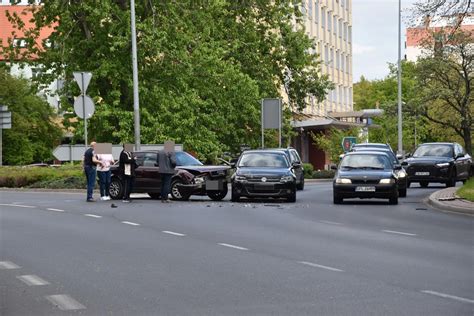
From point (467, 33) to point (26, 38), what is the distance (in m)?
24.8

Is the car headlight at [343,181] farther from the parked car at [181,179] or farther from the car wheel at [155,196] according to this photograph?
the car wheel at [155,196]

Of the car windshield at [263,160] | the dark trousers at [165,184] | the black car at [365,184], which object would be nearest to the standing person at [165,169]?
the dark trousers at [165,184]

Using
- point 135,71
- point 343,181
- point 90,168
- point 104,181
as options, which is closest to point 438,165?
point 343,181

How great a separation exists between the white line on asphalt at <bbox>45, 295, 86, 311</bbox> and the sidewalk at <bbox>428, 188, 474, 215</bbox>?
572 inches

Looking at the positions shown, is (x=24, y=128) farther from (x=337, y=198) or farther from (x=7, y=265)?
(x=7, y=265)

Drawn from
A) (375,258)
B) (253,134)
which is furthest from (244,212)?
(253,134)

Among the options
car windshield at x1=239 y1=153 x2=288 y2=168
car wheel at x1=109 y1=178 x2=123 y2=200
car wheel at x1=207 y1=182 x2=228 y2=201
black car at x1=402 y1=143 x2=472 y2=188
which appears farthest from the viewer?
black car at x1=402 y1=143 x2=472 y2=188

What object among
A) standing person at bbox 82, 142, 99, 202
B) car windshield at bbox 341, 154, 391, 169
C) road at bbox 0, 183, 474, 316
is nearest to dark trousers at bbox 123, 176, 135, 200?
standing person at bbox 82, 142, 99, 202

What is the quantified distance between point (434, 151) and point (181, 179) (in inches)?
506

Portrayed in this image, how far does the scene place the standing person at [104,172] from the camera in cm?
2769

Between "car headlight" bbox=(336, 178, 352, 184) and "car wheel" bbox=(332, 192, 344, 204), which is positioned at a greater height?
"car headlight" bbox=(336, 178, 352, 184)

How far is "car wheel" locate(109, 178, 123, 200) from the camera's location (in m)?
29.2

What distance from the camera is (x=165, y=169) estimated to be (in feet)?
87.4

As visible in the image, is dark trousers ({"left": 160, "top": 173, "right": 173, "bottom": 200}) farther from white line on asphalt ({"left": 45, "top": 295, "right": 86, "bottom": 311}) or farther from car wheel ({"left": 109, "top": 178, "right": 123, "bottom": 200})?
white line on asphalt ({"left": 45, "top": 295, "right": 86, "bottom": 311})
